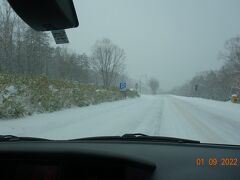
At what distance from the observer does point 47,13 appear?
5.86 feet

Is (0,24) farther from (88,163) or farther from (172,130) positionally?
(172,130)

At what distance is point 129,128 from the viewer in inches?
345

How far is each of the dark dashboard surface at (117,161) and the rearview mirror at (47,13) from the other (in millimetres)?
942

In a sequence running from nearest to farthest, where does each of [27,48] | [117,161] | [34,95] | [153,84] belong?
[117,161], [27,48], [34,95], [153,84]

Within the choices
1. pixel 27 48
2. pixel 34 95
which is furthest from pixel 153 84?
pixel 27 48

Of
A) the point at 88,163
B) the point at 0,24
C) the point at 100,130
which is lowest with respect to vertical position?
the point at 100,130

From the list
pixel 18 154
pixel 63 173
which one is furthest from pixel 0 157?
pixel 63 173

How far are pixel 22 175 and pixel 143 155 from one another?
102 cm

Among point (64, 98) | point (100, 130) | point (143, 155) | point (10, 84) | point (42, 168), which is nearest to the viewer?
point (143, 155)

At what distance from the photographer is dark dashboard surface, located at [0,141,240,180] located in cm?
173

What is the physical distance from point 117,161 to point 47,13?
3.62 feet
